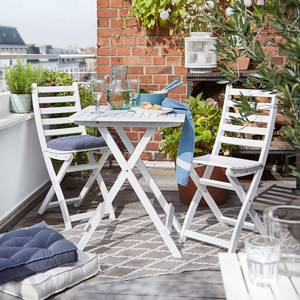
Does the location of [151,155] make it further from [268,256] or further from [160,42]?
[268,256]

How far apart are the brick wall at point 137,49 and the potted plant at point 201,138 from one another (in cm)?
109

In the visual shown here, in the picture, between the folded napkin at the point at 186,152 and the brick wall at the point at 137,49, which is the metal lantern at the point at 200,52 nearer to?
the brick wall at the point at 137,49

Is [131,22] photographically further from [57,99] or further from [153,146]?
[57,99]

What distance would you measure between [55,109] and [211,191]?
1.33m

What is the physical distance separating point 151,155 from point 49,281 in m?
2.97

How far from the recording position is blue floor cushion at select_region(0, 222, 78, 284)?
2766 mm

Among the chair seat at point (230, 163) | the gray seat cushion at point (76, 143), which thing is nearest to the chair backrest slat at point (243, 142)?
the chair seat at point (230, 163)

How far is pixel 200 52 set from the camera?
16.1ft

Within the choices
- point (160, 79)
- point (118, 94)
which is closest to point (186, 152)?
point (118, 94)

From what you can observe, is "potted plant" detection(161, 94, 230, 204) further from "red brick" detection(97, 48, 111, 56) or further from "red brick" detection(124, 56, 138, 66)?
"red brick" detection(97, 48, 111, 56)

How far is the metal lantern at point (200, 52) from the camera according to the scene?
16.0 feet

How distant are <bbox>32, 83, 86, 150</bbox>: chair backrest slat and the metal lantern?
3.61ft

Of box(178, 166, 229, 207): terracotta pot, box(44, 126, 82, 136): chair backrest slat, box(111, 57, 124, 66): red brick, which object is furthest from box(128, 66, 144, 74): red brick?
box(178, 166, 229, 207): terracotta pot

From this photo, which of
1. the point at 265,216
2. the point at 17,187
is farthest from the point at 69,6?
the point at 265,216
